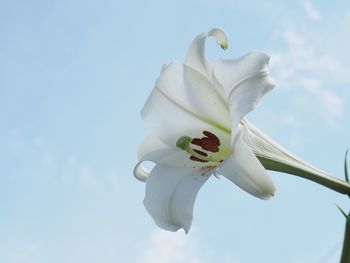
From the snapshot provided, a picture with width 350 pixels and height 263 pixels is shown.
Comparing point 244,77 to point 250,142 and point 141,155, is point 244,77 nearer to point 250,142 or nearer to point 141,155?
point 250,142

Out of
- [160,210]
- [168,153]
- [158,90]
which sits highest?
[158,90]

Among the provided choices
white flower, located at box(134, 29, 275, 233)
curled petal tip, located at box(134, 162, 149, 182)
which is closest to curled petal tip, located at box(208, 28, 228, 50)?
white flower, located at box(134, 29, 275, 233)

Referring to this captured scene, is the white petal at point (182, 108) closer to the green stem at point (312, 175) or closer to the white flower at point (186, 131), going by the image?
the white flower at point (186, 131)

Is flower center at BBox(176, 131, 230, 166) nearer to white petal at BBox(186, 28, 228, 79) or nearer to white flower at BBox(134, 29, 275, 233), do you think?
white flower at BBox(134, 29, 275, 233)

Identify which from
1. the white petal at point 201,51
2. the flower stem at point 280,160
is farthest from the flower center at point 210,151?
the white petal at point 201,51

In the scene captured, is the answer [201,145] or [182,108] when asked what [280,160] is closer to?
[201,145]

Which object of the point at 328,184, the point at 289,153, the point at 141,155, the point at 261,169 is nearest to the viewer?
the point at 261,169

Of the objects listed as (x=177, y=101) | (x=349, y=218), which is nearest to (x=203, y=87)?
(x=177, y=101)

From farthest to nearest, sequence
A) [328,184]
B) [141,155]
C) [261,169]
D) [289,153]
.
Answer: [141,155]
[289,153]
[328,184]
[261,169]
